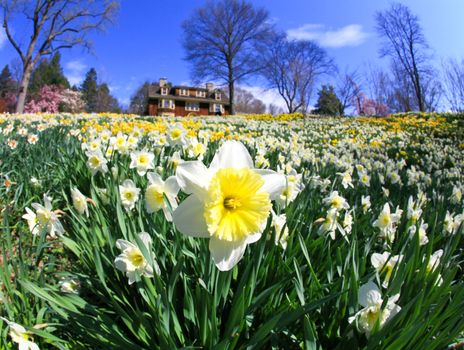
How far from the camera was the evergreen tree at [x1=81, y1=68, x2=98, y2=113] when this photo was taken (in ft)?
184

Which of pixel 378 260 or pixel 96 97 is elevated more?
pixel 96 97

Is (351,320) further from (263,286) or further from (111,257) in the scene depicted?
(111,257)

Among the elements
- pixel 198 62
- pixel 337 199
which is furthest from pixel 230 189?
pixel 198 62

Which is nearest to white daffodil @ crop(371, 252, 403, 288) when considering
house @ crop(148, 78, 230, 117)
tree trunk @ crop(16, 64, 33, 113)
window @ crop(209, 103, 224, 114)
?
tree trunk @ crop(16, 64, 33, 113)

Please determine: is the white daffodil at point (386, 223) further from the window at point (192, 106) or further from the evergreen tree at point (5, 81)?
the evergreen tree at point (5, 81)

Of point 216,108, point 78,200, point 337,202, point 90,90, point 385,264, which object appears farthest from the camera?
point 90,90

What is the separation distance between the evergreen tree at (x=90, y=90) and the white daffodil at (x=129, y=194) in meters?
57.7

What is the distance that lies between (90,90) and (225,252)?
67492mm

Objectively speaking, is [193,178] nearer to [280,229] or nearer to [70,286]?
[280,229]

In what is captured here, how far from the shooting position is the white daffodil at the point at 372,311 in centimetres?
102

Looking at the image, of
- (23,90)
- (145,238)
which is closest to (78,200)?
(145,238)

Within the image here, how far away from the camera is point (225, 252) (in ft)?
2.84

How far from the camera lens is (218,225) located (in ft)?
2.69

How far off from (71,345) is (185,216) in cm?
88
